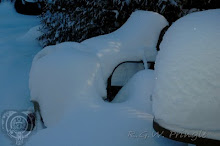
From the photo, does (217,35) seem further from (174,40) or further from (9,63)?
(9,63)

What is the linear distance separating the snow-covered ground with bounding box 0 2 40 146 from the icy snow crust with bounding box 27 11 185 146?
930 mm

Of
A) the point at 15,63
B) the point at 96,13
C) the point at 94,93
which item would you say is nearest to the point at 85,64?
the point at 94,93

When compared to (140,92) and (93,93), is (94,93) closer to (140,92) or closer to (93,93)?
(93,93)

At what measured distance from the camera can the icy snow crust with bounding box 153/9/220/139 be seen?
157 centimetres

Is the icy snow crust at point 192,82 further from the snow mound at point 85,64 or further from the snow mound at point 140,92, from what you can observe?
the snow mound at point 85,64

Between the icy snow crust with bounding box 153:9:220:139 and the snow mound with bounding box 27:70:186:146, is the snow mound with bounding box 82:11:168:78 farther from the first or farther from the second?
the icy snow crust with bounding box 153:9:220:139

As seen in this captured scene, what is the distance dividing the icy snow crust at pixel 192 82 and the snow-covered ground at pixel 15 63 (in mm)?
2229

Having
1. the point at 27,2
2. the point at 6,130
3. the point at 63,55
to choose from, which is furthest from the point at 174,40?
the point at 27,2

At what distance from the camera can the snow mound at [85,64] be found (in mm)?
2783

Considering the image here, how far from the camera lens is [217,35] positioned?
1673mm

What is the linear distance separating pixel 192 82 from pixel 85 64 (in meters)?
1.66

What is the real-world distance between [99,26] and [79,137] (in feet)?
15.3

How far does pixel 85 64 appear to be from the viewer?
3.06 metres

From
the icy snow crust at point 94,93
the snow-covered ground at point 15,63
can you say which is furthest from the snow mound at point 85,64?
the snow-covered ground at point 15,63
